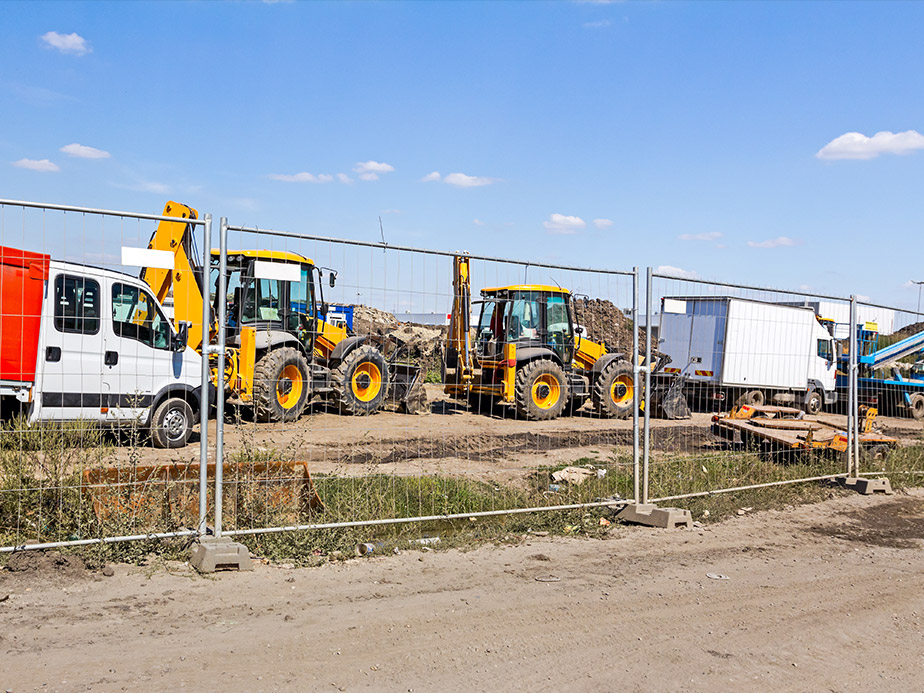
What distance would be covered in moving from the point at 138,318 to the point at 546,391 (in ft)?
30.5

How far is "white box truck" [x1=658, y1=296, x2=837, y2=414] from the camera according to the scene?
63.1 feet

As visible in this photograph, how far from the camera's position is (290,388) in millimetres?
13703

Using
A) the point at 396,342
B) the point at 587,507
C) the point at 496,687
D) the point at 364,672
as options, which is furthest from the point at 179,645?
the point at 396,342

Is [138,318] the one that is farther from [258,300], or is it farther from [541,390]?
[541,390]

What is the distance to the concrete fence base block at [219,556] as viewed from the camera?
5684 millimetres

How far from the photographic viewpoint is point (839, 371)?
23.6 metres

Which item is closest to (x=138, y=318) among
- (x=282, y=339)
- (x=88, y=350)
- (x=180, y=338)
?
(x=180, y=338)

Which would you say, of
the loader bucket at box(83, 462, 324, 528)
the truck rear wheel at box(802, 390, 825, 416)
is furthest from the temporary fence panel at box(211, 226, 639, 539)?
the truck rear wheel at box(802, 390, 825, 416)

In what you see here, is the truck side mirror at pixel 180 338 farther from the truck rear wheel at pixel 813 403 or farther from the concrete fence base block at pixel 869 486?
the truck rear wheel at pixel 813 403

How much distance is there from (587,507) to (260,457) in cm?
318

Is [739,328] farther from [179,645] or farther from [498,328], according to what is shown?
[179,645]

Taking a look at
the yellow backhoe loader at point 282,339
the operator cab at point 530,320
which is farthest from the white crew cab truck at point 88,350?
the operator cab at point 530,320

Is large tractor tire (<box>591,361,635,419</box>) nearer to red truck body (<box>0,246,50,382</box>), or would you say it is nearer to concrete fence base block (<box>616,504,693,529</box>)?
concrete fence base block (<box>616,504,693,529</box>)

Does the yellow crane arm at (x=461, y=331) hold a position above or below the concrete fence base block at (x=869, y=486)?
above
